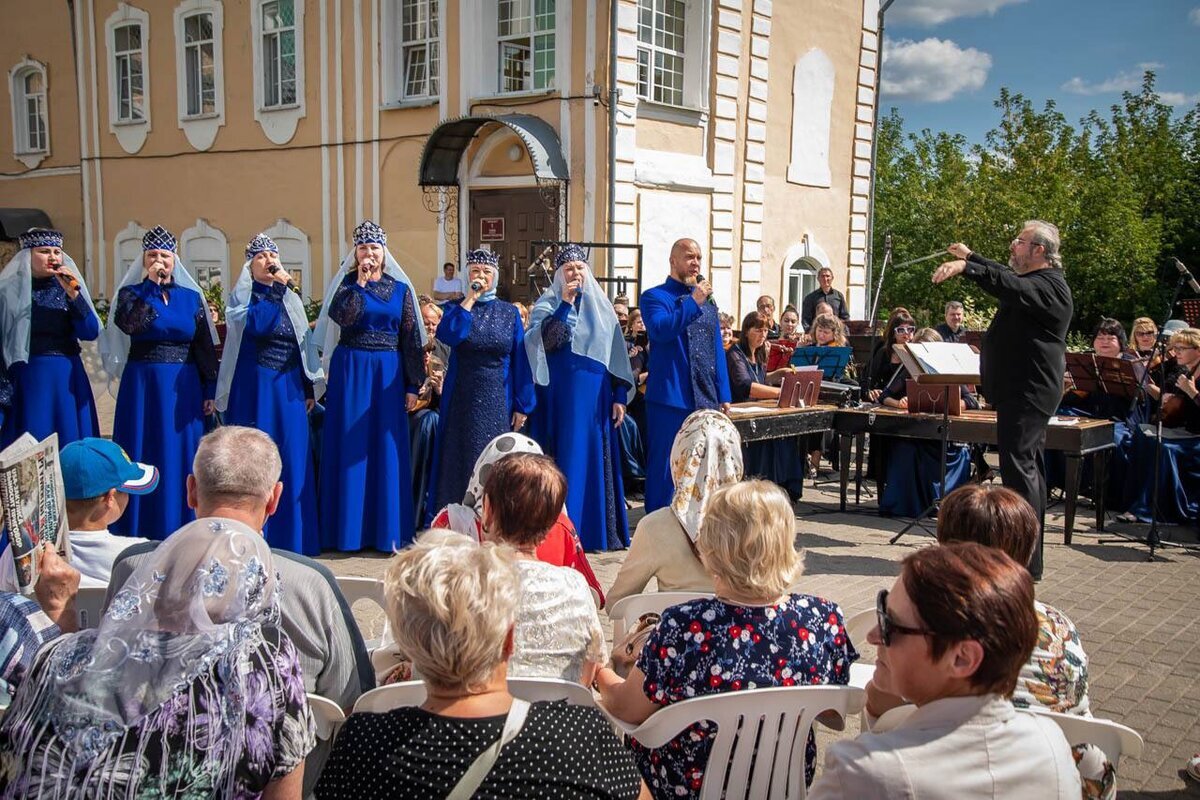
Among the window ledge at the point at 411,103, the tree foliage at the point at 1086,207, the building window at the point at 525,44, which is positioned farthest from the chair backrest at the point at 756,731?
the tree foliage at the point at 1086,207

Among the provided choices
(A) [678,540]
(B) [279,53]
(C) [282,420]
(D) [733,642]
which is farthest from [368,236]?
(B) [279,53]

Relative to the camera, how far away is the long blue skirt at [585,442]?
7273mm

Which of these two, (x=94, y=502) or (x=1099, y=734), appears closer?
(x=1099, y=734)

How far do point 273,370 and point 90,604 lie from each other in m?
3.81

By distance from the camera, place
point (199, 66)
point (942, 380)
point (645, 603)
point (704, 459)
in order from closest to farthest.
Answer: point (645, 603), point (704, 459), point (942, 380), point (199, 66)

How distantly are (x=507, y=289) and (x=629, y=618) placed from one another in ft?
43.4

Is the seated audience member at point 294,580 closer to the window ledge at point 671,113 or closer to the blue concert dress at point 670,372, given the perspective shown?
the blue concert dress at point 670,372

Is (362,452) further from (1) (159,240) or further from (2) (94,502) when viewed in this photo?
(2) (94,502)

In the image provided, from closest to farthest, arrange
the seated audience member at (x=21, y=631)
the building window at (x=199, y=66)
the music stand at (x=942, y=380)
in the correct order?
1. the seated audience member at (x=21, y=631)
2. the music stand at (x=942, y=380)
3. the building window at (x=199, y=66)

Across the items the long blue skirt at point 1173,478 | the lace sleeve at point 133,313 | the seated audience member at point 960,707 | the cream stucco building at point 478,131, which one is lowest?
the long blue skirt at point 1173,478

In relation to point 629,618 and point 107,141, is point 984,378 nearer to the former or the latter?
point 629,618

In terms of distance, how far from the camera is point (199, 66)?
19.6 metres

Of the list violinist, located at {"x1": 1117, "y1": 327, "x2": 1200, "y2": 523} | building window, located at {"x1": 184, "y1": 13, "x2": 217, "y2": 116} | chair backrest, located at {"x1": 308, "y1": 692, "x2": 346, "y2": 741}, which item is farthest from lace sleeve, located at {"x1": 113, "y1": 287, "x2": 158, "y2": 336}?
building window, located at {"x1": 184, "y1": 13, "x2": 217, "y2": 116}

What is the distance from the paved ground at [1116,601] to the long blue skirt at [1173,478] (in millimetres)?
160
